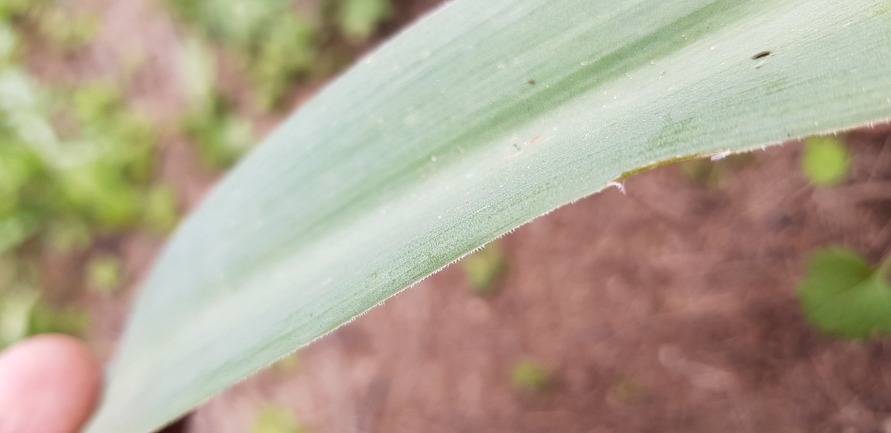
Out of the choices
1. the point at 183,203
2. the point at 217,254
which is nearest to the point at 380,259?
the point at 217,254

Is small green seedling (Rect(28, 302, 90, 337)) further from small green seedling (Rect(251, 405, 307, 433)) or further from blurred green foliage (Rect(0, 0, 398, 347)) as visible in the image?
small green seedling (Rect(251, 405, 307, 433))

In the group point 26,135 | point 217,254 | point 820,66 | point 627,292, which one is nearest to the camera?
point 820,66

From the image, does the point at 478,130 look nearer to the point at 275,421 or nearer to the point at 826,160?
the point at 826,160

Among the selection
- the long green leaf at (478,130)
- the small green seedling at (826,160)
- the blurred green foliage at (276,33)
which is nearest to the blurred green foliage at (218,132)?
the blurred green foliage at (276,33)

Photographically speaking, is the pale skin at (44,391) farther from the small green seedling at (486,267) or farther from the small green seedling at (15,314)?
the small green seedling at (486,267)

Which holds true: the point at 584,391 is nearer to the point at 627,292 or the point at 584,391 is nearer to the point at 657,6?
the point at 627,292

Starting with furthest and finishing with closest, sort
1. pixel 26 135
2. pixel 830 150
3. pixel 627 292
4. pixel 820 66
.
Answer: pixel 26 135, pixel 627 292, pixel 830 150, pixel 820 66
